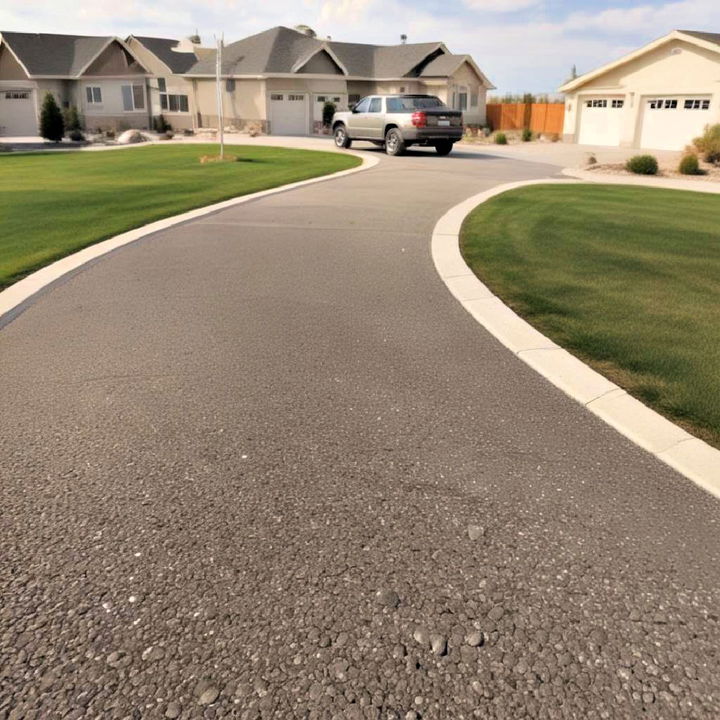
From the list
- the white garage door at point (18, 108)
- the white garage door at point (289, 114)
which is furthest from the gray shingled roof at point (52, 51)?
the white garage door at point (289, 114)

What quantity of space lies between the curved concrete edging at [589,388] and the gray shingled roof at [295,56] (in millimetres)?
39207

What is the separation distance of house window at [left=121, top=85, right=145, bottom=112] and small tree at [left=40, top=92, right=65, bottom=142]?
856 cm

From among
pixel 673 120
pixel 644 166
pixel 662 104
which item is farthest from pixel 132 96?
pixel 644 166

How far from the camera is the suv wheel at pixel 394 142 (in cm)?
2464

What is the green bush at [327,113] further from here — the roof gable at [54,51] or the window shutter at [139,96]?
the roof gable at [54,51]

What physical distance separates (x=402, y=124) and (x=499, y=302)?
19.5 m

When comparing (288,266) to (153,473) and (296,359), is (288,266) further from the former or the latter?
(153,473)

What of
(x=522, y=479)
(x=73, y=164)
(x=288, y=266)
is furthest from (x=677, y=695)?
(x=73, y=164)

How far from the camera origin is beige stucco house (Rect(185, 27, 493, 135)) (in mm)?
42469

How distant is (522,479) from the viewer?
11.6 ft

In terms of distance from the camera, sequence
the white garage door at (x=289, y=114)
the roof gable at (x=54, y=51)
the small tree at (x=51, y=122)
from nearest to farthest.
Answer: 1. the small tree at (x=51, y=122)
2. the white garage door at (x=289, y=114)
3. the roof gable at (x=54, y=51)

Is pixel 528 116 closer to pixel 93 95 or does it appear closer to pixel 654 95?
pixel 654 95

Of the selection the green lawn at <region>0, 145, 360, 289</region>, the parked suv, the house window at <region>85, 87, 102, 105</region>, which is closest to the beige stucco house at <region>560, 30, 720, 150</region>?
the parked suv

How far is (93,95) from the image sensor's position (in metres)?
47.4
